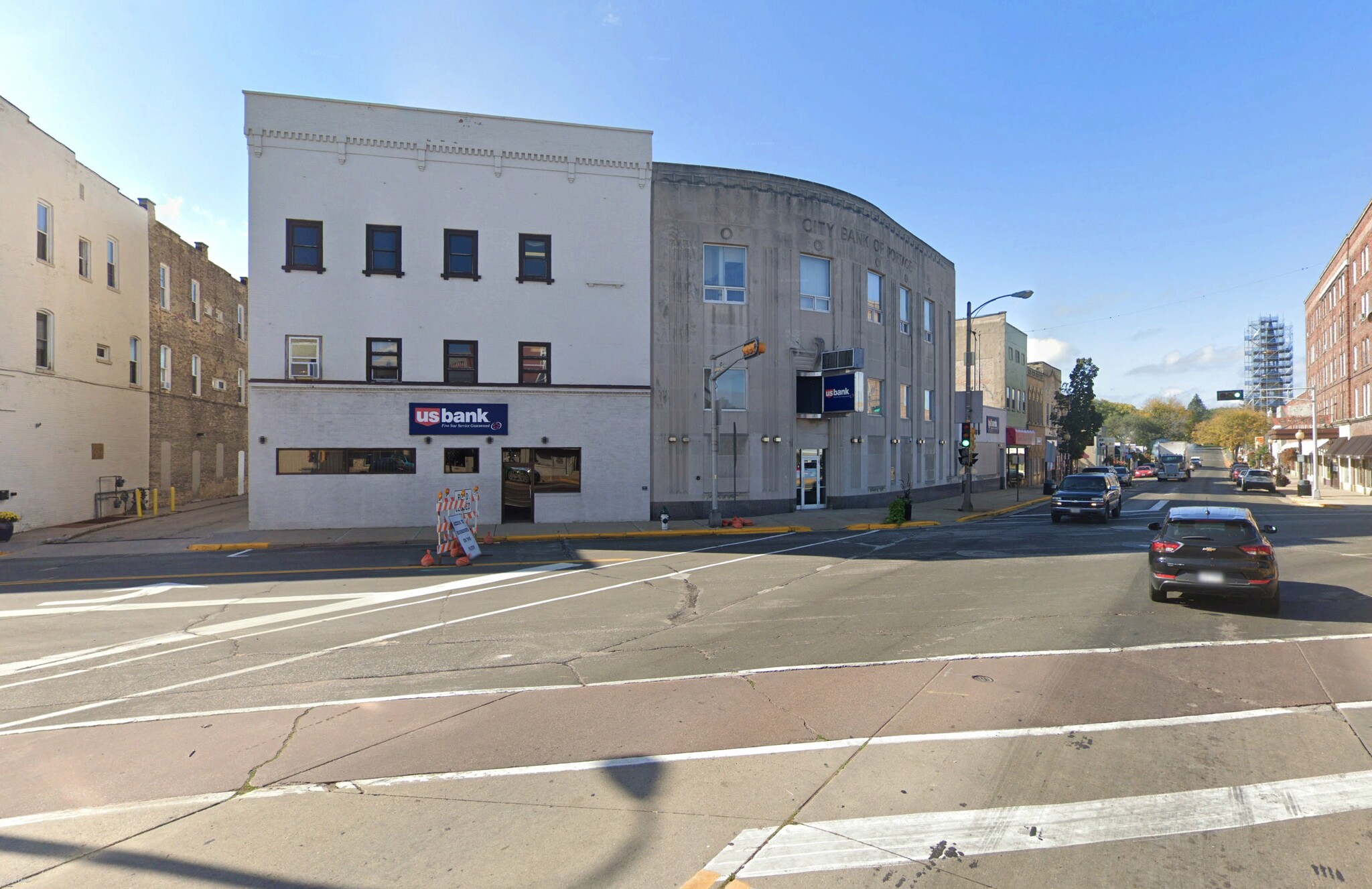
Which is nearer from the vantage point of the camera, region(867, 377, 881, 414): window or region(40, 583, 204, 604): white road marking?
region(40, 583, 204, 604): white road marking

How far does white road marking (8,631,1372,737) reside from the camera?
6.33 m

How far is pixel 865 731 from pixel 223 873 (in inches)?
180

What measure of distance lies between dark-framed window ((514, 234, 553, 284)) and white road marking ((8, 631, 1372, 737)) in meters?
17.0

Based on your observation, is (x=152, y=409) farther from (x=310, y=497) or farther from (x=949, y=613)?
(x=949, y=613)

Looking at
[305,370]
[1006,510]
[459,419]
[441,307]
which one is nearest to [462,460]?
[459,419]

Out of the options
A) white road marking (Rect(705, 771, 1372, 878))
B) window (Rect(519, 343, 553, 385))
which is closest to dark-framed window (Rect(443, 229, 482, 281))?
window (Rect(519, 343, 553, 385))

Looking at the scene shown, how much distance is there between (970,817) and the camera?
4.47m

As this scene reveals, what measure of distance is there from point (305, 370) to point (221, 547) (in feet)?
20.2

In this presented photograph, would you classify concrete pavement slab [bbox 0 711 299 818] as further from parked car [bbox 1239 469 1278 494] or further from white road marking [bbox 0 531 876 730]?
parked car [bbox 1239 469 1278 494]

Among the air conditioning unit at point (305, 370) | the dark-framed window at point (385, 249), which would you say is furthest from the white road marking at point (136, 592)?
the dark-framed window at point (385, 249)

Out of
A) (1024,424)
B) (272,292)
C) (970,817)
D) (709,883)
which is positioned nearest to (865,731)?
(970,817)

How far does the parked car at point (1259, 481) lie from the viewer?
4569 centimetres

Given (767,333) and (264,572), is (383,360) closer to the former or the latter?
(264,572)

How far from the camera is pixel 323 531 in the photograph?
21.0 meters
